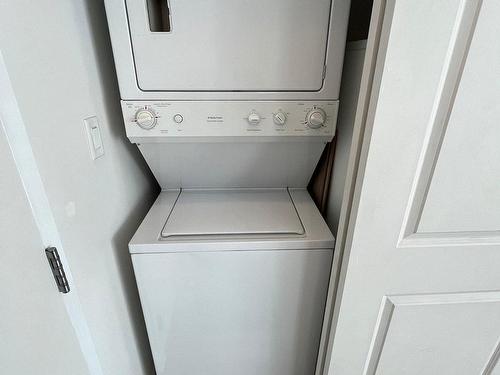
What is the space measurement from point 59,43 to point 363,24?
1.27m

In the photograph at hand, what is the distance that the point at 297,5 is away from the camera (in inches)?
35.2

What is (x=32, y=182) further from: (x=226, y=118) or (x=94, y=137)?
(x=226, y=118)

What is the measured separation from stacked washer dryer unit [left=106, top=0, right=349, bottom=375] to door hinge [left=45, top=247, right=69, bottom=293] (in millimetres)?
270

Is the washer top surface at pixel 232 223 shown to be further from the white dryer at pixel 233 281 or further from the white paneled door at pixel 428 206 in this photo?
the white paneled door at pixel 428 206

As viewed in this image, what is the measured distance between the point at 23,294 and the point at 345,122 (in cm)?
115

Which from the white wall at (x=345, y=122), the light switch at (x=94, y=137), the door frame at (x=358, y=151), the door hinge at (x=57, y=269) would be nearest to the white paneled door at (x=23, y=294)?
the door hinge at (x=57, y=269)

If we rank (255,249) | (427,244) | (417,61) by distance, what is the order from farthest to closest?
(255,249), (427,244), (417,61)

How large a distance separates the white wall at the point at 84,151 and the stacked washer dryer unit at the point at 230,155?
0.35ft

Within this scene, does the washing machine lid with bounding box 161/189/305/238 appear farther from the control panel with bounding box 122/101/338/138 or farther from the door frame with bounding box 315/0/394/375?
the control panel with bounding box 122/101/338/138

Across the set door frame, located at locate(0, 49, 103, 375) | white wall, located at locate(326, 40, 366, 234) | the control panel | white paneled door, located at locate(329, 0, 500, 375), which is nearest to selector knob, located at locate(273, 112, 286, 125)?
the control panel

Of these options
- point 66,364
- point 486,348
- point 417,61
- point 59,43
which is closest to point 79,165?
point 59,43

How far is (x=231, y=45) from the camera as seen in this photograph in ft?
3.04

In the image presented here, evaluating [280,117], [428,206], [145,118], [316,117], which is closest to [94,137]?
[145,118]

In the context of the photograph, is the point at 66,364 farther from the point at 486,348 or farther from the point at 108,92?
the point at 486,348
